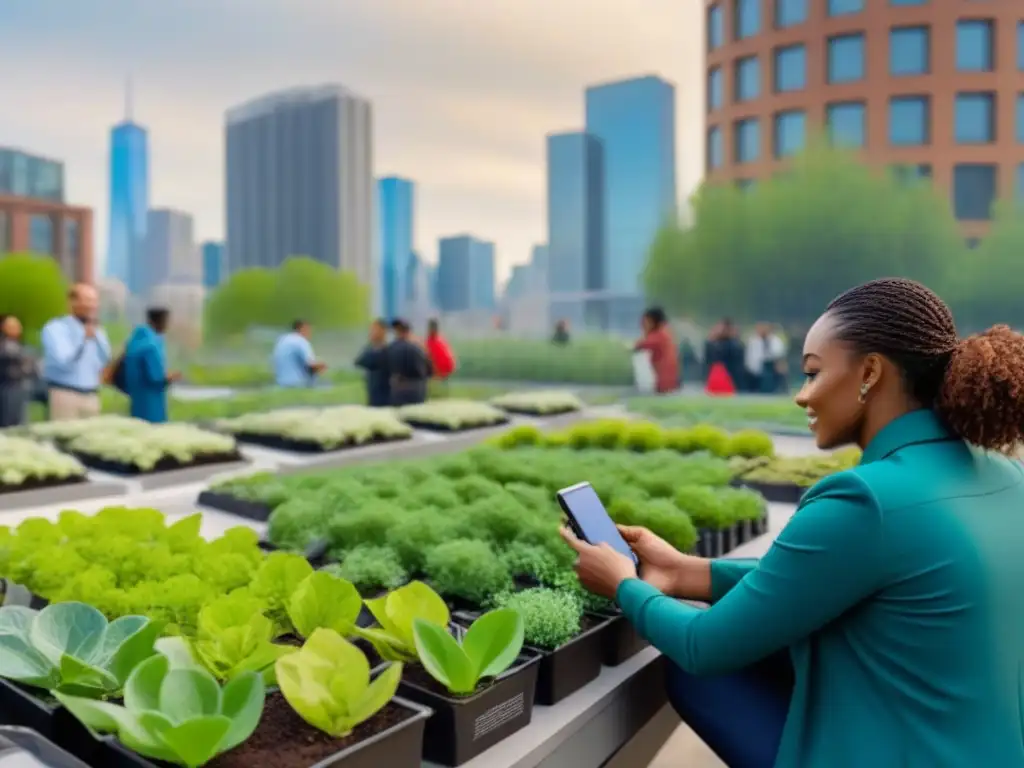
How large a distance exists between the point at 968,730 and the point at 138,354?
6653 mm

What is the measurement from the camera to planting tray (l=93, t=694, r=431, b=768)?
1.50 metres

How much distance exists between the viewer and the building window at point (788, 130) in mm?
40875

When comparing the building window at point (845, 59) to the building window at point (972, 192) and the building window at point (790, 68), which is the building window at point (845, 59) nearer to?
the building window at point (790, 68)

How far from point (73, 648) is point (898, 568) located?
1.60 meters

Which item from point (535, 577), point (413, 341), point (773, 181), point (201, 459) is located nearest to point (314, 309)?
point (773, 181)

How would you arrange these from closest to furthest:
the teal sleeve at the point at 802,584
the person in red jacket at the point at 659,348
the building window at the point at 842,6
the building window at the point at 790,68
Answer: the teal sleeve at the point at 802,584, the person in red jacket at the point at 659,348, the building window at the point at 790,68, the building window at the point at 842,6

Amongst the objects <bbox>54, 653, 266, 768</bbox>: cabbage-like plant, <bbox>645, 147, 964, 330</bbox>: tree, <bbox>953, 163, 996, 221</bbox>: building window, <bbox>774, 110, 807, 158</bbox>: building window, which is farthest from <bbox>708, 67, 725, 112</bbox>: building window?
<bbox>54, 653, 266, 768</bbox>: cabbage-like plant

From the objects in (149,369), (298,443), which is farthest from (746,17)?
(298,443)

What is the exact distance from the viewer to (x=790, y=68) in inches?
1629

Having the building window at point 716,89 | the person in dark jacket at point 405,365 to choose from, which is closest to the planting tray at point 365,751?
the person in dark jacket at point 405,365

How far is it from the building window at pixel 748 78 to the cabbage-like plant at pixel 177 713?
43.6 metres

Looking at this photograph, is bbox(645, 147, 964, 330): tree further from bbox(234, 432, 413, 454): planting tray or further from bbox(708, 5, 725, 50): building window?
bbox(234, 432, 413, 454): planting tray

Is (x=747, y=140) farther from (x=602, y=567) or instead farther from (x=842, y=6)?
(x=602, y=567)

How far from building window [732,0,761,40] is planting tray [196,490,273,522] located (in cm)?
4323
